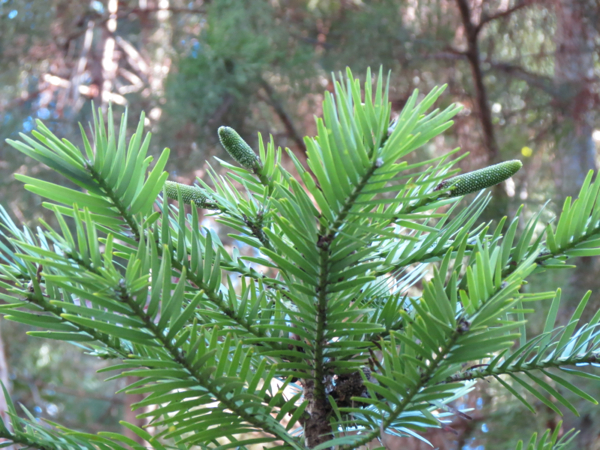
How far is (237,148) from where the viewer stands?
41 centimetres

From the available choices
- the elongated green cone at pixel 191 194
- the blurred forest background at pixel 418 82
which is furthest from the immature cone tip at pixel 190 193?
the blurred forest background at pixel 418 82

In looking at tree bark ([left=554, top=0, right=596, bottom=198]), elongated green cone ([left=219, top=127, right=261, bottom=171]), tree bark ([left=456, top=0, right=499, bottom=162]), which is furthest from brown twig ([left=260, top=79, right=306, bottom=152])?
elongated green cone ([left=219, top=127, right=261, bottom=171])

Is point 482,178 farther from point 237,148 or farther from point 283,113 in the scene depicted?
point 283,113

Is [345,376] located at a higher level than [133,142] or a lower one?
lower

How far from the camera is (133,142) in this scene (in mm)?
320

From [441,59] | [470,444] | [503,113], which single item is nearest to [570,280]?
[470,444]

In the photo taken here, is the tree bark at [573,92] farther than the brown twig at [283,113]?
No

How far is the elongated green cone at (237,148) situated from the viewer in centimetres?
40

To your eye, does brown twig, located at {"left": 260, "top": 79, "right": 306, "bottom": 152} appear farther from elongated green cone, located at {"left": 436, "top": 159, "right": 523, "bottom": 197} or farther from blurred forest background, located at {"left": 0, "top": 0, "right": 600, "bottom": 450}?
elongated green cone, located at {"left": 436, "top": 159, "right": 523, "bottom": 197}

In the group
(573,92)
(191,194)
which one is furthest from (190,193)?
(573,92)

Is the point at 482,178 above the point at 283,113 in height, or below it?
below

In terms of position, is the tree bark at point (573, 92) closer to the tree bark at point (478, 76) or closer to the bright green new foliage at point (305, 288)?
the tree bark at point (478, 76)

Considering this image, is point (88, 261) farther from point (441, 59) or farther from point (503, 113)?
point (503, 113)

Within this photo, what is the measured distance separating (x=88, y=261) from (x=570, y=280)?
1872 mm
